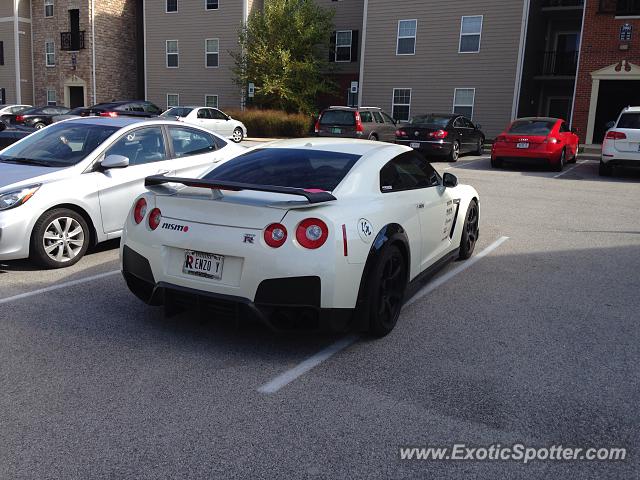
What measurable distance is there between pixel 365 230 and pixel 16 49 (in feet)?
144

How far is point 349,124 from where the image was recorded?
65.6 ft

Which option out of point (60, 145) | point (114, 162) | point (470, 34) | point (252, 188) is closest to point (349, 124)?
point (470, 34)

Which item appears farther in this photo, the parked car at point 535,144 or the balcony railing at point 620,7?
the balcony railing at point 620,7

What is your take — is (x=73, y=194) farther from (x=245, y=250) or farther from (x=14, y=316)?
(x=245, y=250)

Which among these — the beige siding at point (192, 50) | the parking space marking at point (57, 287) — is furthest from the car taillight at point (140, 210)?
the beige siding at point (192, 50)

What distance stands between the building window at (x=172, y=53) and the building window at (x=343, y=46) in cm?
1016

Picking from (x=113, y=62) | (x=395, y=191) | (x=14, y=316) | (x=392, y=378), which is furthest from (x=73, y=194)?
(x=113, y=62)

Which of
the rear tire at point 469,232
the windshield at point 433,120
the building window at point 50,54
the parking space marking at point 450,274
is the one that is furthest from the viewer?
the building window at point 50,54

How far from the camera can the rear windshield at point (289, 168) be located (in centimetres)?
480

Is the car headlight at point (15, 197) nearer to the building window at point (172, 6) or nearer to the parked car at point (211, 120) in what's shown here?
the parked car at point (211, 120)

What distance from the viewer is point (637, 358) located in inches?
175

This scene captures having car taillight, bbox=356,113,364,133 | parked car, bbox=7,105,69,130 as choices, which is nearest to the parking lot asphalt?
car taillight, bbox=356,113,364,133

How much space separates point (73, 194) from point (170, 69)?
3253 centimetres

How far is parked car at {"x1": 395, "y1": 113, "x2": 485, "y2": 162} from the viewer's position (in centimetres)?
1866
